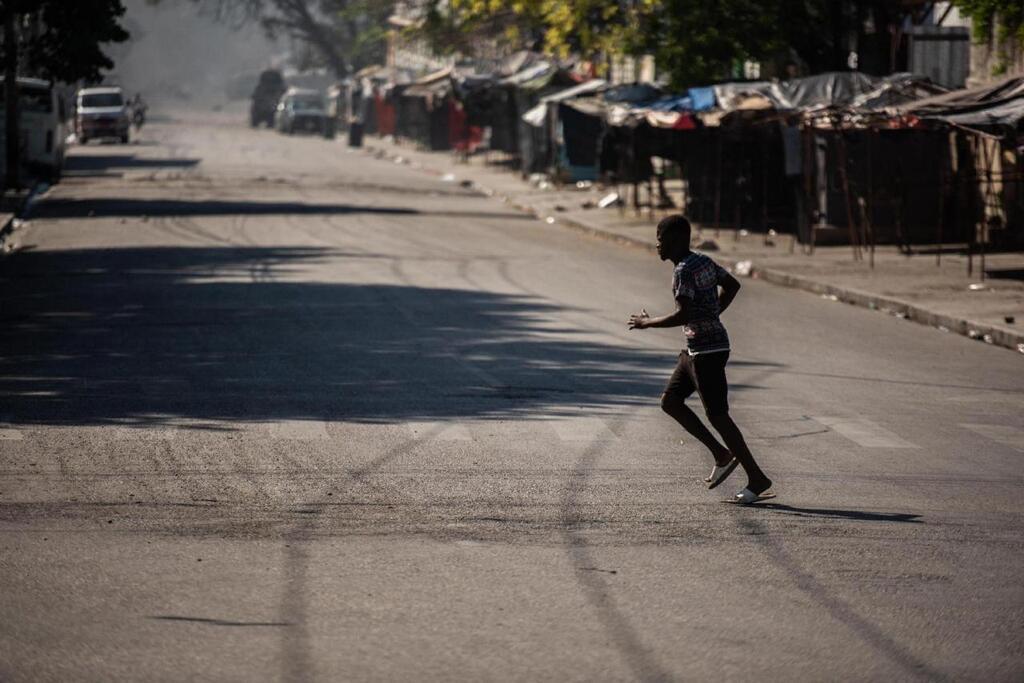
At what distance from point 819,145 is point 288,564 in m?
20.3

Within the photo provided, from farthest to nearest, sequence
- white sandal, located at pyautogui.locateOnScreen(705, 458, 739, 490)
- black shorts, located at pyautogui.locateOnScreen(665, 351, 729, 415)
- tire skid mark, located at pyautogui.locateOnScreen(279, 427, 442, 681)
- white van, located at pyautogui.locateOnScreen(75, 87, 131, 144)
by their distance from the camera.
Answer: white van, located at pyautogui.locateOnScreen(75, 87, 131, 144)
white sandal, located at pyautogui.locateOnScreen(705, 458, 739, 490)
black shorts, located at pyautogui.locateOnScreen(665, 351, 729, 415)
tire skid mark, located at pyautogui.locateOnScreen(279, 427, 442, 681)

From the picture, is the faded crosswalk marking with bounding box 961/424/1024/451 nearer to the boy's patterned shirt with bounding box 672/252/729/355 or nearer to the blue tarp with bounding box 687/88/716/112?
the boy's patterned shirt with bounding box 672/252/729/355

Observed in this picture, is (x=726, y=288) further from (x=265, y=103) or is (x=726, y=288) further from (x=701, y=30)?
(x=265, y=103)

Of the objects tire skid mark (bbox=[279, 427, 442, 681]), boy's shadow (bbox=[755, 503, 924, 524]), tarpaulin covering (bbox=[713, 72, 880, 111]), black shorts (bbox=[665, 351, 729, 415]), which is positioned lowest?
boy's shadow (bbox=[755, 503, 924, 524])

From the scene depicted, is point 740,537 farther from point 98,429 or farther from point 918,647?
point 98,429

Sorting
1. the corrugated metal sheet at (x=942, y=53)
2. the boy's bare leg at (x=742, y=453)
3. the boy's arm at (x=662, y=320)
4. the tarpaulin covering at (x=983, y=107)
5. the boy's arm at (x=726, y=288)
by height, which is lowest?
the boy's bare leg at (x=742, y=453)

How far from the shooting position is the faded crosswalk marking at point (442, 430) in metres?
10.3

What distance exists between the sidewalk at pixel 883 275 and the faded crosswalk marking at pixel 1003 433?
4.83 meters

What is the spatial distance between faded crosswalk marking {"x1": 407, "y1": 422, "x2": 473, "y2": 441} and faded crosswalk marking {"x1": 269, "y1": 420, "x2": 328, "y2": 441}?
560 mm

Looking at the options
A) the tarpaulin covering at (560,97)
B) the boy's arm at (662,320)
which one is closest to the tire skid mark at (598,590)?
the boy's arm at (662,320)

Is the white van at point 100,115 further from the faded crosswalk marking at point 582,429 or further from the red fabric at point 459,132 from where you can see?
the faded crosswalk marking at point 582,429

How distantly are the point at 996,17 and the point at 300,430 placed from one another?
17571 mm

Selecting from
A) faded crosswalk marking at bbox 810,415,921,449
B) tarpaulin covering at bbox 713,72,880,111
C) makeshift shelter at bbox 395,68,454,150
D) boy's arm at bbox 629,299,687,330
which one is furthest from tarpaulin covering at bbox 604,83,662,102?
boy's arm at bbox 629,299,687,330

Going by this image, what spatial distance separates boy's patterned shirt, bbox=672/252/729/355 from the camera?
830cm
